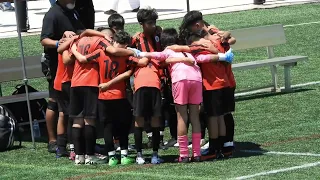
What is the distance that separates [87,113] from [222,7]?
16.6m

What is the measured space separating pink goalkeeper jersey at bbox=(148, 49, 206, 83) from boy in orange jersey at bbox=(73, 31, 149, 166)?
176mm

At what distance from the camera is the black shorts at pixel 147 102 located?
33.6 feet

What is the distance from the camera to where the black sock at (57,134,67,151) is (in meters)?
11.1

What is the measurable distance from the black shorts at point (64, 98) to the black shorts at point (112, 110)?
0.73 meters

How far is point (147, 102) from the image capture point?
10.2m

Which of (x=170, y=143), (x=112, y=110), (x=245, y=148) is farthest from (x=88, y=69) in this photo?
(x=245, y=148)

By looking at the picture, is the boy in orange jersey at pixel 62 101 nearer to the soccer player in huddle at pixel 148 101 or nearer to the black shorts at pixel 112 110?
the black shorts at pixel 112 110

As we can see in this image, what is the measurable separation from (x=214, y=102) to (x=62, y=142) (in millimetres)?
1945

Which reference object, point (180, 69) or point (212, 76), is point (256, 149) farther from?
point (180, 69)

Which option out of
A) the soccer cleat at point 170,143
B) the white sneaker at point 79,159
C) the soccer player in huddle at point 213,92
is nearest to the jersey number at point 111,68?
the soccer player in huddle at point 213,92

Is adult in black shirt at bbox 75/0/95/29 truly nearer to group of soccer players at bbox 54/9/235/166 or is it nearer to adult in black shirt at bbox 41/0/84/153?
adult in black shirt at bbox 41/0/84/153

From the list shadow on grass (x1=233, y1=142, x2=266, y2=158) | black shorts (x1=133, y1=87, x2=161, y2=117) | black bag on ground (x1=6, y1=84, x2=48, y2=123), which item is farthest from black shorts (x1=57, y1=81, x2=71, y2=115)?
shadow on grass (x1=233, y1=142, x2=266, y2=158)

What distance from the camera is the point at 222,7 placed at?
1049 inches

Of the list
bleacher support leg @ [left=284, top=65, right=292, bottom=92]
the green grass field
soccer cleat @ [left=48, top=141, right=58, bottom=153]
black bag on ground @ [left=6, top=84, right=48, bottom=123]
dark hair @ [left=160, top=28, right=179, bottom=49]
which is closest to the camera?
the green grass field
